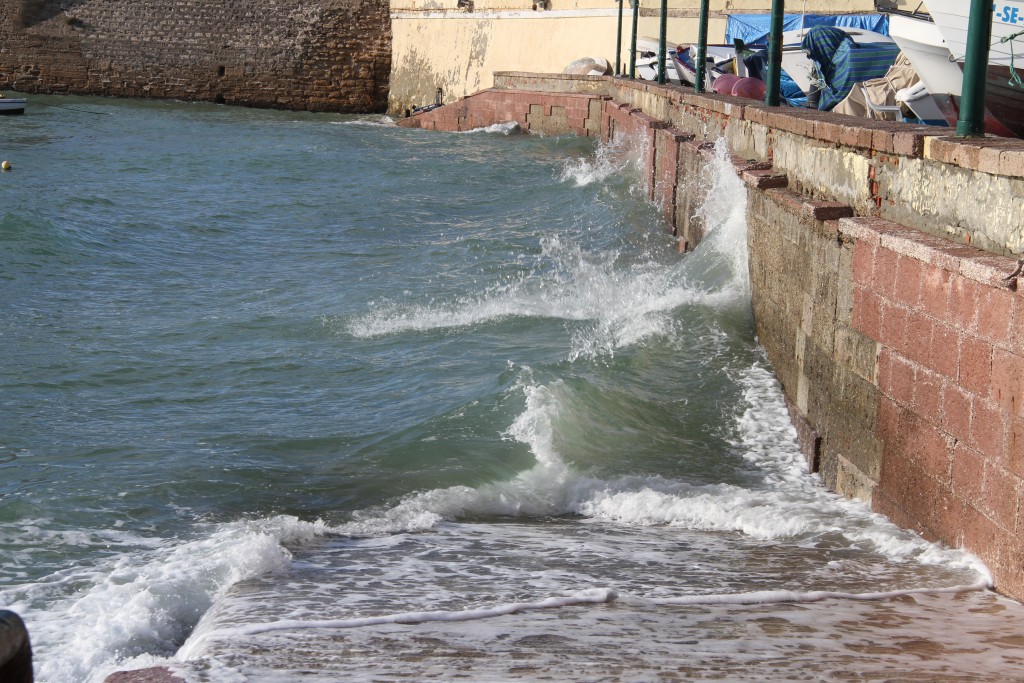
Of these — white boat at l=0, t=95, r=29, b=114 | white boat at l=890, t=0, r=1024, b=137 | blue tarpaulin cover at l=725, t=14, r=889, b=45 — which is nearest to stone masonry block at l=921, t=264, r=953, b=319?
white boat at l=890, t=0, r=1024, b=137

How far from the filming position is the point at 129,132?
3162 centimetres

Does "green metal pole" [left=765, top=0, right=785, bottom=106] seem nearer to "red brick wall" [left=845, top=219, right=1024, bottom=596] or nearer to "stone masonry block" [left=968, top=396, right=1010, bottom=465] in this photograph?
"red brick wall" [left=845, top=219, right=1024, bottom=596]

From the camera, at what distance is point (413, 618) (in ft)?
15.0

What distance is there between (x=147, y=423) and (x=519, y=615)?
14.0ft

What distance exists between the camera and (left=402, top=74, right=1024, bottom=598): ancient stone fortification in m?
4.69

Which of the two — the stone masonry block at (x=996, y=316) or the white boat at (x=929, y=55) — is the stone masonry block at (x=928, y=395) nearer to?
the stone masonry block at (x=996, y=316)

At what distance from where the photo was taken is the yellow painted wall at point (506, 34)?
1100 inches

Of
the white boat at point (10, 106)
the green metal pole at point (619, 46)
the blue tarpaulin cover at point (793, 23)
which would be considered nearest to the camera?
the blue tarpaulin cover at point (793, 23)

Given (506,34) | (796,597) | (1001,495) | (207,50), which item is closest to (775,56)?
(1001,495)

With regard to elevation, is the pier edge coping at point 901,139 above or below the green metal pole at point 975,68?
below

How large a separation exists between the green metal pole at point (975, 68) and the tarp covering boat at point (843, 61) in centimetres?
1037

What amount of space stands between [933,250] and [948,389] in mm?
602

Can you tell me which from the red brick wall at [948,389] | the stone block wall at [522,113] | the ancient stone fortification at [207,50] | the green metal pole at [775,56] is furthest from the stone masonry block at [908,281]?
the ancient stone fortification at [207,50]

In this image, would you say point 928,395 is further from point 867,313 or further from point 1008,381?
point 867,313
